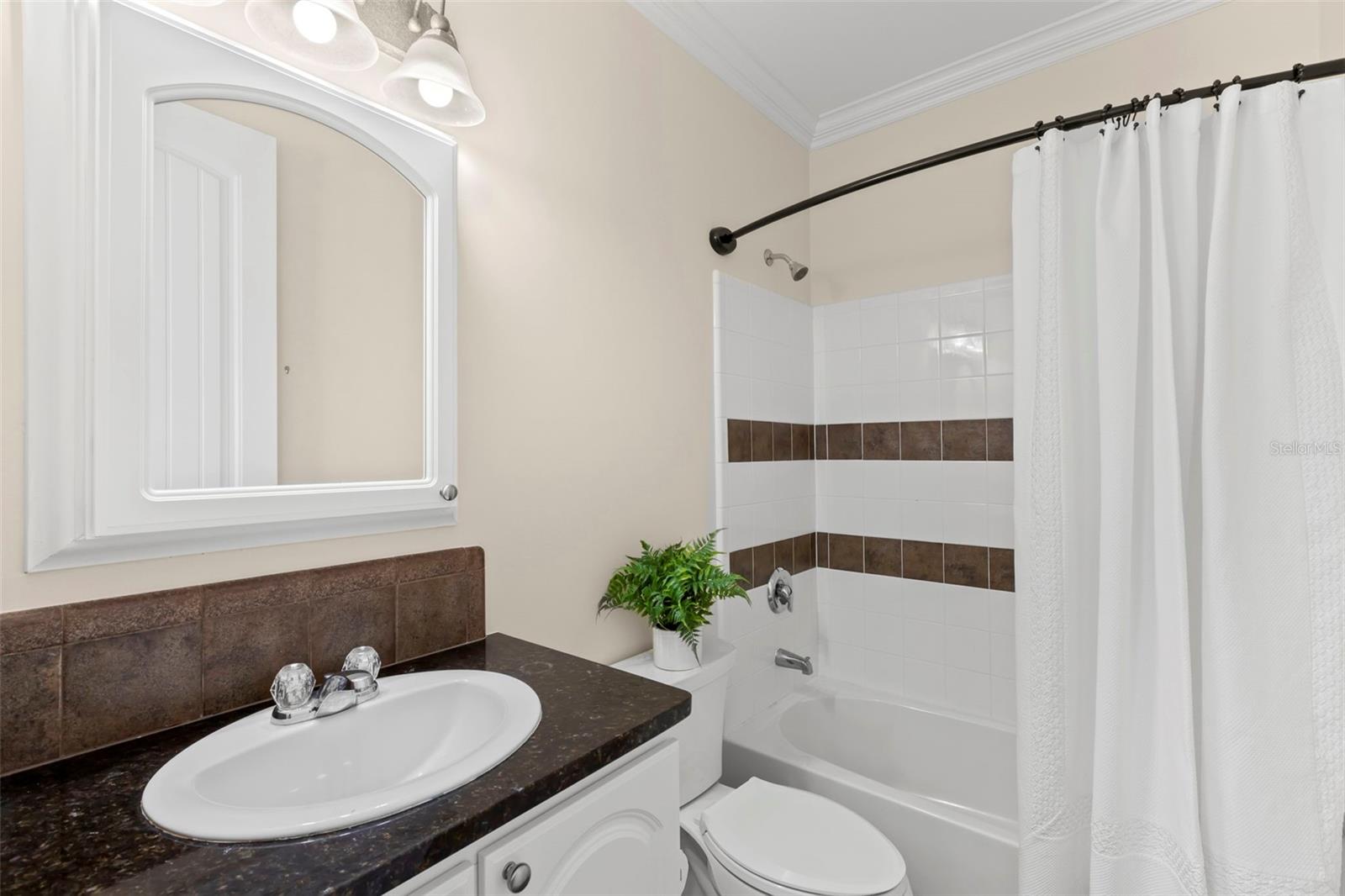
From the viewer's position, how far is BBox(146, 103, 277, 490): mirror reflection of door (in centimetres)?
85

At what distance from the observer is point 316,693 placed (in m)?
0.90

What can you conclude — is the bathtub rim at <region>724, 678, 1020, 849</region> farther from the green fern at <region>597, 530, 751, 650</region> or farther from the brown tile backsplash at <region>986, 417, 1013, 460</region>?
the brown tile backsplash at <region>986, 417, 1013, 460</region>

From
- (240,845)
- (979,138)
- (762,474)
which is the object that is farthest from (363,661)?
(979,138)

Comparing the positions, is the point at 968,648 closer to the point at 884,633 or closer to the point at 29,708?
the point at 884,633

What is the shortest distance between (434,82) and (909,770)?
2.35m

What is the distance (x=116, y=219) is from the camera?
81 centimetres

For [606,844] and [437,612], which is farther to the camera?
[437,612]

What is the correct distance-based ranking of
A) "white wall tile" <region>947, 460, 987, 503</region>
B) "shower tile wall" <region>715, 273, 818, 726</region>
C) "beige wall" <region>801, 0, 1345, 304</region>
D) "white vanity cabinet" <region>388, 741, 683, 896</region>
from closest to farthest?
"white vanity cabinet" <region>388, 741, 683, 896</region>
"beige wall" <region>801, 0, 1345, 304</region>
"shower tile wall" <region>715, 273, 818, 726</region>
"white wall tile" <region>947, 460, 987, 503</region>

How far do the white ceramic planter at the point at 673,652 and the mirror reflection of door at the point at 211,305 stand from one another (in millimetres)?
920

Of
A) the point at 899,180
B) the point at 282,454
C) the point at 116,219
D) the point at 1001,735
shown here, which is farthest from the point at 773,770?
the point at 899,180

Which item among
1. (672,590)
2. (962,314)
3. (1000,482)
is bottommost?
(672,590)

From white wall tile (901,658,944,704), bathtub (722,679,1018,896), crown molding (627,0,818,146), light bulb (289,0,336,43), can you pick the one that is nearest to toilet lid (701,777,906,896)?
bathtub (722,679,1018,896)

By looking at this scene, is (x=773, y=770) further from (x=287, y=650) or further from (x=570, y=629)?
(x=287, y=650)

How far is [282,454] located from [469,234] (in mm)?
580
